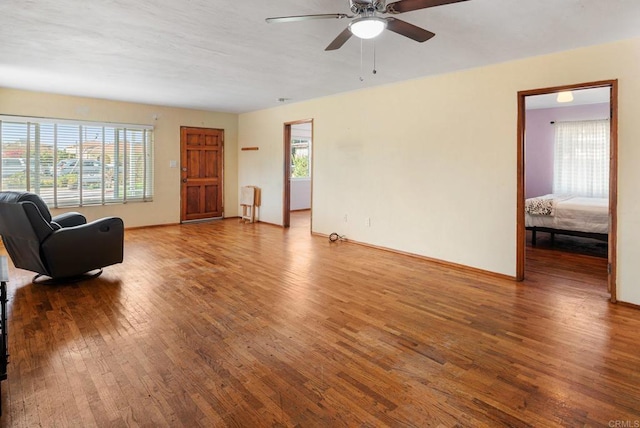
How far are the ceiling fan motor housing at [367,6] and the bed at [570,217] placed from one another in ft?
15.3

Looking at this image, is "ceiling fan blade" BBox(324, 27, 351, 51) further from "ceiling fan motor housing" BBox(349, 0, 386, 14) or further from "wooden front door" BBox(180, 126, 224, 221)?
"wooden front door" BBox(180, 126, 224, 221)

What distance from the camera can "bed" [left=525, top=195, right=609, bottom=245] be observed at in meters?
5.14

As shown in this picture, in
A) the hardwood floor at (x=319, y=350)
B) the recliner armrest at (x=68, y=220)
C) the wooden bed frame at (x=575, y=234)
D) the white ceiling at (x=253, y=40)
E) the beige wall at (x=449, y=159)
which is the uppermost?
the white ceiling at (x=253, y=40)

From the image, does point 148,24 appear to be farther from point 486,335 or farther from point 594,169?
point 594,169

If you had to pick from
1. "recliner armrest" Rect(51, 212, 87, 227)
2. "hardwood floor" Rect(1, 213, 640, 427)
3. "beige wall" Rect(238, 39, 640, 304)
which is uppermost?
"beige wall" Rect(238, 39, 640, 304)

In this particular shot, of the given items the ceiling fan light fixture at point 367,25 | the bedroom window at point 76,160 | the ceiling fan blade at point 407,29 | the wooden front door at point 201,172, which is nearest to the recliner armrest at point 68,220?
the bedroom window at point 76,160

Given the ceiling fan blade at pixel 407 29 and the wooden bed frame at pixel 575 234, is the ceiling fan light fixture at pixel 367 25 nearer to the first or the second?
the ceiling fan blade at pixel 407 29

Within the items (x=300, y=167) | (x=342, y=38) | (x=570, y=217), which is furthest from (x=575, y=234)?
(x=300, y=167)

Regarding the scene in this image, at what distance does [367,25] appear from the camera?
2.31 m

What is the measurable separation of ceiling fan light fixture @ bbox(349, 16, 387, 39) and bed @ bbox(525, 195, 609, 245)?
4.57 m

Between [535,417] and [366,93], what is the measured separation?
15.5ft

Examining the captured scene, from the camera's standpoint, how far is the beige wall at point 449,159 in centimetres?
336

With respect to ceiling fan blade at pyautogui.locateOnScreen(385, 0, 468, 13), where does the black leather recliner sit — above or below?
below

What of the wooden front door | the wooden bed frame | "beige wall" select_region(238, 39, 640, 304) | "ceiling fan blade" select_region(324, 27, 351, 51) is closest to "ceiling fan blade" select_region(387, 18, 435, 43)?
"ceiling fan blade" select_region(324, 27, 351, 51)
